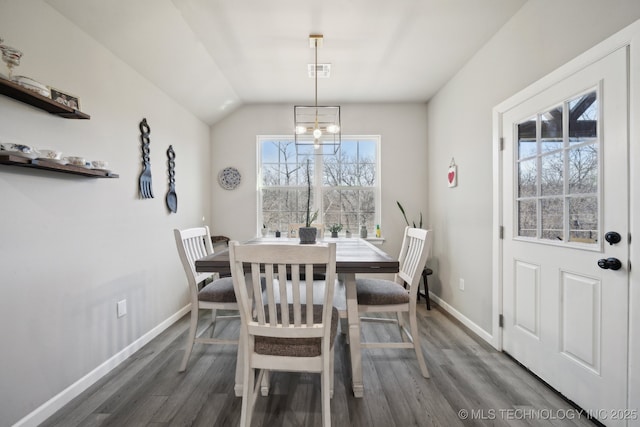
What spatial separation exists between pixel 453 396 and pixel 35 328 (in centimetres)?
237

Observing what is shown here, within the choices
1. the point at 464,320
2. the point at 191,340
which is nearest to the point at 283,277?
the point at 191,340

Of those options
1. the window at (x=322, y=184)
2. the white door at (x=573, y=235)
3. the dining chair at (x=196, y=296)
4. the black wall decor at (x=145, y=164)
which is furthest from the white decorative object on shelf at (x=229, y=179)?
the white door at (x=573, y=235)

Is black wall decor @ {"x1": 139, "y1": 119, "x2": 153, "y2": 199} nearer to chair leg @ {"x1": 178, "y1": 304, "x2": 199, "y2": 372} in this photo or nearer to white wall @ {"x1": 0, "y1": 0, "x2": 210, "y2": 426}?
white wall @ {"x1": 0, "y1": 0, "x2": 210, "y2": 426}

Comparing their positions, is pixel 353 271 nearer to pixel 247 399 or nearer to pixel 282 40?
pixel 247 399

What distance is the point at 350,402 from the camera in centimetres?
164

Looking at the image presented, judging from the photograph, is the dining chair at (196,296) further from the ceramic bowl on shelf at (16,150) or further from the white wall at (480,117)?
the white wall at (480,117)

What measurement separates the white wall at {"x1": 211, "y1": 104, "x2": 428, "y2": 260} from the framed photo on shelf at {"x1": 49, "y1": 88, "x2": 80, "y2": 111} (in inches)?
87.2

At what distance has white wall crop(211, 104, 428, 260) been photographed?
3865 millimetres

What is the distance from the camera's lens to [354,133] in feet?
12.8

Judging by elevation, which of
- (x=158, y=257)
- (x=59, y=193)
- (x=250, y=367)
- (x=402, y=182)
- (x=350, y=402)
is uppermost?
(x=402, y=182)

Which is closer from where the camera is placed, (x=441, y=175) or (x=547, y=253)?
(x=547, y=253)

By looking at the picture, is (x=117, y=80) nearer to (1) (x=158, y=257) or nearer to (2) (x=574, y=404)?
(1) (x=158, y=257)

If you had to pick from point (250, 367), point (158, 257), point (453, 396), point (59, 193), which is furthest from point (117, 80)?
point (453, 396)

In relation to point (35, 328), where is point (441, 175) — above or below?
above
